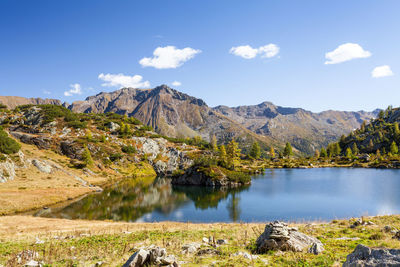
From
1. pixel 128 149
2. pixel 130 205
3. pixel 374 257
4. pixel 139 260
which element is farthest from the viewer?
pixel 128 149

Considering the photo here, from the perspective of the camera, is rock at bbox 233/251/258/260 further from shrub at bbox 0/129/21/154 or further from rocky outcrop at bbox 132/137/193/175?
rocky outcrop at bbox 132/137/193/175

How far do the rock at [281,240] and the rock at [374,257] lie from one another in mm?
7280

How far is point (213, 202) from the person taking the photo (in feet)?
222

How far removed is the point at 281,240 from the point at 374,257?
8758 mm

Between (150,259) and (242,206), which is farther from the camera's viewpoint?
(242,206)

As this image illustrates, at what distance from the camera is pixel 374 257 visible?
922 cm

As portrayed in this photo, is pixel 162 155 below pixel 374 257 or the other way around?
below

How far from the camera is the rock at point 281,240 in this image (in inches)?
667

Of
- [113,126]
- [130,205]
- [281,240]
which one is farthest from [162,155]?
[281,240]

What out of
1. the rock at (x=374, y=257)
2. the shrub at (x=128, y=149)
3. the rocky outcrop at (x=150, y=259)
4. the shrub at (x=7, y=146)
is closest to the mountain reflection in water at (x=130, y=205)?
the shrub at (x=7, y=146)

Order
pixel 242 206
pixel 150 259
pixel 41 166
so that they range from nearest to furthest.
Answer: pixel 150 259 < pixel 242 206 < pixel 41 166

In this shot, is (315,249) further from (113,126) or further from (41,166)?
(113,126)

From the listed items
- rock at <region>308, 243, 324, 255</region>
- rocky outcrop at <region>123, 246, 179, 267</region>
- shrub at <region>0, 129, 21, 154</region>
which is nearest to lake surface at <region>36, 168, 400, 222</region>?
rock at <region>308, 243, 324, 255</region>

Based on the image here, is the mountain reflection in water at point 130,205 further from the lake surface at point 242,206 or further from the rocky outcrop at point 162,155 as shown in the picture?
the rocky outcrop at point 162,155
